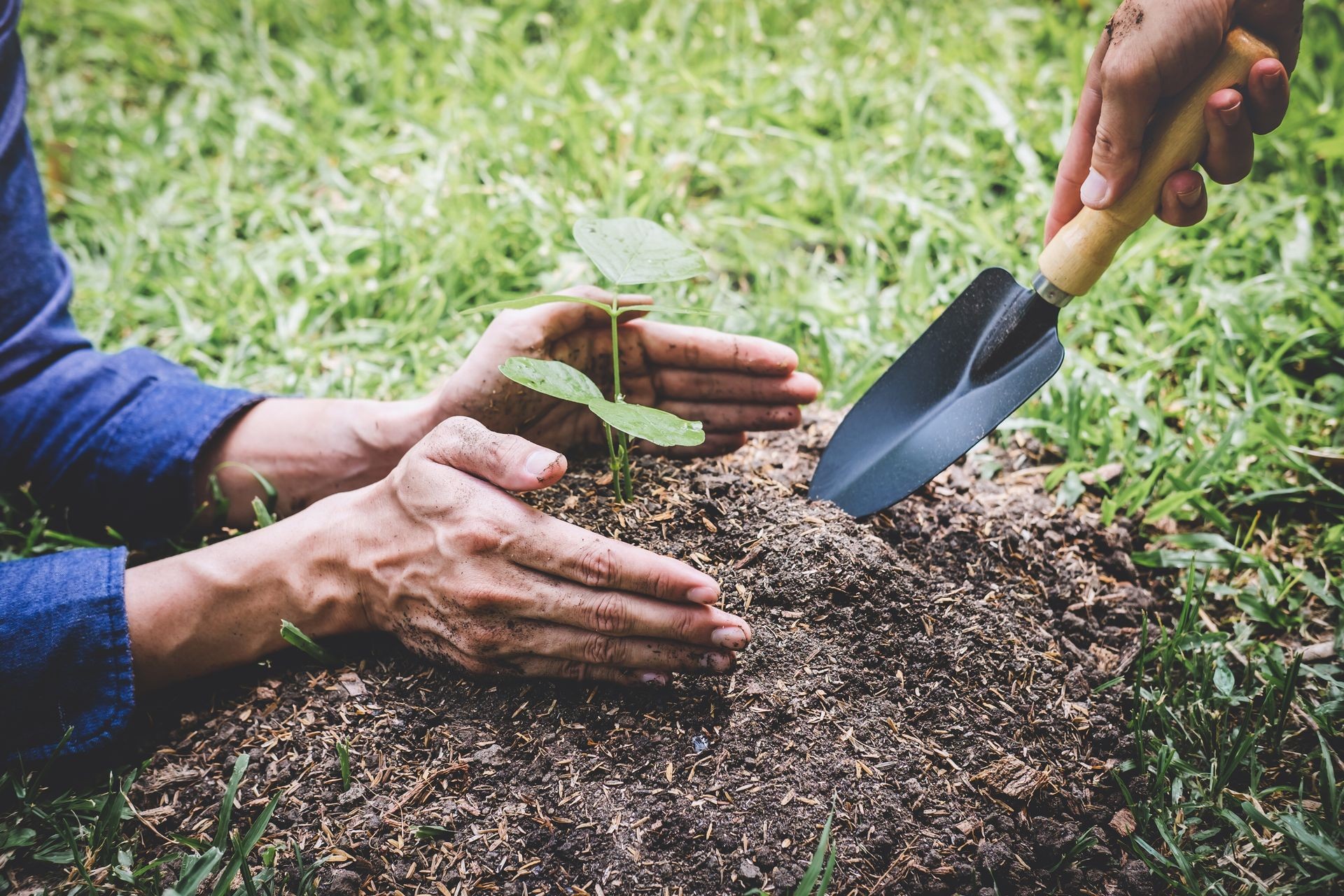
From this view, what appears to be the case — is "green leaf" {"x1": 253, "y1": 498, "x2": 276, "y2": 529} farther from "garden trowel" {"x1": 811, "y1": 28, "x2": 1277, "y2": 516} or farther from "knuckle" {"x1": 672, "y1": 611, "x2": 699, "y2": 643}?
"garden trowel" {"x1": 811, "y1": 28, "x2": 1277, "y2": 516}

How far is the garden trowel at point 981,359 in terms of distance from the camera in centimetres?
151

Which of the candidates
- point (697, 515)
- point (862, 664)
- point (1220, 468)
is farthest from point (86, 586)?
point (1220, 468)

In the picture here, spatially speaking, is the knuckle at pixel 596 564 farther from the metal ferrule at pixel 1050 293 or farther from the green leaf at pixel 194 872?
the metal ferrule at pixel 1050 293

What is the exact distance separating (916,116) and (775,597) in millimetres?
1948

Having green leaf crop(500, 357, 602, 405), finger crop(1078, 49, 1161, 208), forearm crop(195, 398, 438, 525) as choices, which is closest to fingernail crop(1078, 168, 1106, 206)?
finger crop(1078, 49, 1161, 208)

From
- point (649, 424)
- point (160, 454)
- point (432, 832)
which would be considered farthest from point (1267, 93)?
point (160, 454)

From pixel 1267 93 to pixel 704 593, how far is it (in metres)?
1.18

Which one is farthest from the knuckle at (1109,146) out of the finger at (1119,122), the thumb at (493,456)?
the thumb at (493,456)

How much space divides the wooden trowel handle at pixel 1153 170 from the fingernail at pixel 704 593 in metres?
0.90

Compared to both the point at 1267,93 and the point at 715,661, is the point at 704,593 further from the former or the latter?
the point at 1267,93

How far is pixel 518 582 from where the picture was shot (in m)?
1.39

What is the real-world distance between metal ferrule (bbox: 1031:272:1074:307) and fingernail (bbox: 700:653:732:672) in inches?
36.3

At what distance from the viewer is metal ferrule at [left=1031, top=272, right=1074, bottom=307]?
1.68 meters

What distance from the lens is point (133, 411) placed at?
1873mm
